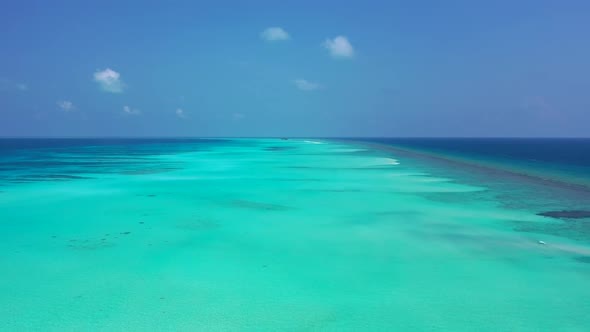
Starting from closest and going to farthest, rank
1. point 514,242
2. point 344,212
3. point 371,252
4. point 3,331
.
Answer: point 3,331, point 371,252, point 514,242, point 344,212

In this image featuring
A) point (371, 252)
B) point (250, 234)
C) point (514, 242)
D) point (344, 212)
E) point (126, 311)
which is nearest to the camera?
point (126, 311)

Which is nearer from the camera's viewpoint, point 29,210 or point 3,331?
point 3,331

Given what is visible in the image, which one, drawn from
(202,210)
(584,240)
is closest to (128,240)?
(202,210)

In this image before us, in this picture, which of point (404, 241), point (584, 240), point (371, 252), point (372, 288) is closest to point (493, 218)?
point (584, 240)

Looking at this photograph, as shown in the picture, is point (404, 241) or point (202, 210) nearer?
point (404, 241)

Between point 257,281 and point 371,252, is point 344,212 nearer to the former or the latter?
point 371,252

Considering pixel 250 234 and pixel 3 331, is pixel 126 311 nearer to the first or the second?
pixel 3 331
